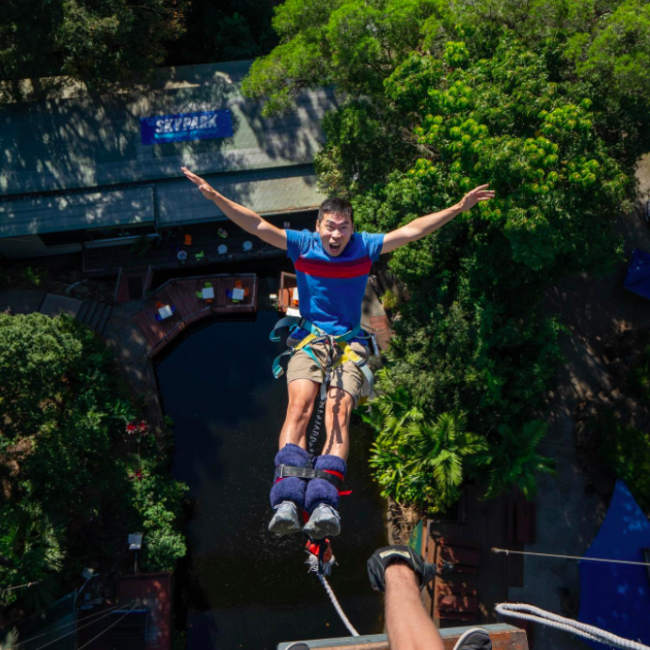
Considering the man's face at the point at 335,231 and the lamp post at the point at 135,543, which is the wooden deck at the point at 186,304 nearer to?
the lamp post at the point at 135,543

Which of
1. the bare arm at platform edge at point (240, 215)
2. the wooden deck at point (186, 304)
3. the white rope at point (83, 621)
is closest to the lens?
the bare arm at platform edge at point (240, 215)

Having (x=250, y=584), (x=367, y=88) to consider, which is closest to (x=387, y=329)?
(x=367, y=88)

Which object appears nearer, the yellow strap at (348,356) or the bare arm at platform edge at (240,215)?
the bare arm at platform edge at (240,215)

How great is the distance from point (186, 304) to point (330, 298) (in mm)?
11969

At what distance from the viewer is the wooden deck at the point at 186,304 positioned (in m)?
18.8

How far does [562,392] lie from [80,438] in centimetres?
1483

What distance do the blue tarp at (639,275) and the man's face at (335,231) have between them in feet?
44.8

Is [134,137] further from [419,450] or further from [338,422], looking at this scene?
[338,422]

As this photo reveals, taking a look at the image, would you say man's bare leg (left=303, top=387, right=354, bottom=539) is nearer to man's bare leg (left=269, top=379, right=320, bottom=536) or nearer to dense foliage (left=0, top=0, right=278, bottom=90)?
man's bare leg (left=269, top=379, right=320, bottom=536)

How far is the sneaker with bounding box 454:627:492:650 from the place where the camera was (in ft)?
16.5

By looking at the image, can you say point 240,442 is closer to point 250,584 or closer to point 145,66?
point 250,584

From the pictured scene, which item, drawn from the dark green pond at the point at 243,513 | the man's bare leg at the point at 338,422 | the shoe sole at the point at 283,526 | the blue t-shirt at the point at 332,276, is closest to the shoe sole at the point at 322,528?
the shoe sole at the point at 283,526

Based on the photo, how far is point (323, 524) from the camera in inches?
233

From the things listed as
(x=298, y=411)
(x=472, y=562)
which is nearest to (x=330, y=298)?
(x=298, y=411)
